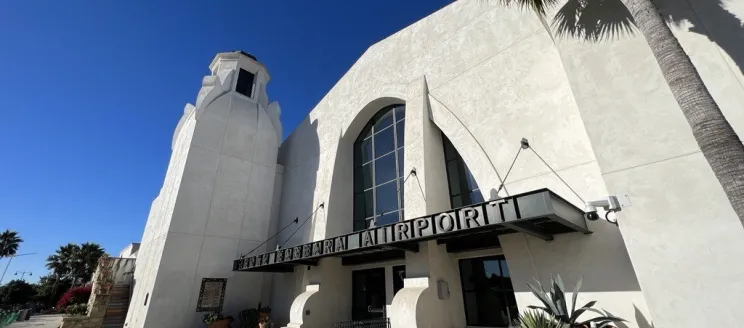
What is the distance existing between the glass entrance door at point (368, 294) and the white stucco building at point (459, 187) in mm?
70

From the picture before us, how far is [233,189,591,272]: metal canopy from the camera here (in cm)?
560

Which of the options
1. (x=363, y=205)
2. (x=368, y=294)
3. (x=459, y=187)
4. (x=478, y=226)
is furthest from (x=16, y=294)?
(x=478, y=226)

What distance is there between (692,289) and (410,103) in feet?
29.5

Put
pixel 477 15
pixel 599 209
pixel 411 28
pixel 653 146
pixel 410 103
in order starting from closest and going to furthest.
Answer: pixel 653 146 < pixel 599 209 < pixel 477 15 < pixel 410 103 < pixel 411 28

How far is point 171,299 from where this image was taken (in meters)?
12.8

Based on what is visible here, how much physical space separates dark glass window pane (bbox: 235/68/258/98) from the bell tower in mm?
64

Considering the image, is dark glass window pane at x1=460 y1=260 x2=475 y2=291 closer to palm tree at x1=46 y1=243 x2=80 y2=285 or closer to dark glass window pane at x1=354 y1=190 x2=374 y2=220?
dark glass window pane at x1=354 y1=190 x2=374 y2=220

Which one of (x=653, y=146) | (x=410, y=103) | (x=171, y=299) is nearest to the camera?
(x=653, y=146)

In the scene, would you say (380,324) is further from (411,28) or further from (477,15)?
(411,28)

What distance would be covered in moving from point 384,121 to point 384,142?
1.18 meters

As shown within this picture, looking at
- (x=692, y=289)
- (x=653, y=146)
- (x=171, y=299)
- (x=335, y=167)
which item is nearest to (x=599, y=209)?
(x=653, y=146)

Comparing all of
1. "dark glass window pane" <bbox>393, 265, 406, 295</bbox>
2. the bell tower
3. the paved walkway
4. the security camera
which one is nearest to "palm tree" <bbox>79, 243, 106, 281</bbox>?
the paved walkway

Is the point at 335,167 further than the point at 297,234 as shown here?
No

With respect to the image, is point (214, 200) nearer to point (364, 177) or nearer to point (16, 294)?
point (364, 177)
